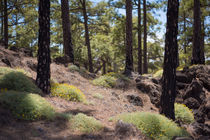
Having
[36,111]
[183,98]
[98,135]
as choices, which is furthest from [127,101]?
[36,111]

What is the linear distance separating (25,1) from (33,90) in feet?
34.5

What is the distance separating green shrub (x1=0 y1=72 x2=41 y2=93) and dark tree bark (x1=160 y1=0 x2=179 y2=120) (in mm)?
5153

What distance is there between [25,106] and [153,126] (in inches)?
160

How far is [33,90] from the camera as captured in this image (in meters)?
7.00

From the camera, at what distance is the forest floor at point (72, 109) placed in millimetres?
4658

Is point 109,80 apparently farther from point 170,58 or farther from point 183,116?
point 170,58

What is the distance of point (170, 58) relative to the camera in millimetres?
7441

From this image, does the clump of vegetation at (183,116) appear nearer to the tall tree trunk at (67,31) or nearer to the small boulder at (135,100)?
the small boulder at (135,100)

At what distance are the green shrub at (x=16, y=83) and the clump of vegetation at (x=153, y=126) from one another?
3.36 meters

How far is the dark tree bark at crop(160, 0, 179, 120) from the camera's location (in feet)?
24.2

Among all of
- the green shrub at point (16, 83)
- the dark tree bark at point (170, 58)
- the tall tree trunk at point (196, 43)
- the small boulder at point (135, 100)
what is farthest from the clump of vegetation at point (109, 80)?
the green shrub at point (16, 83)

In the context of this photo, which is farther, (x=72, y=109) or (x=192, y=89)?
(x=192, y=89)

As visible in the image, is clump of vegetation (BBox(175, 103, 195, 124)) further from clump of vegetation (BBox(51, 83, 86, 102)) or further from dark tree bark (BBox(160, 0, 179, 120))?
clump of vegetation (BBox(51, 83, 86, 102))

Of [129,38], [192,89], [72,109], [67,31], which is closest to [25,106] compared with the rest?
[72,109]
